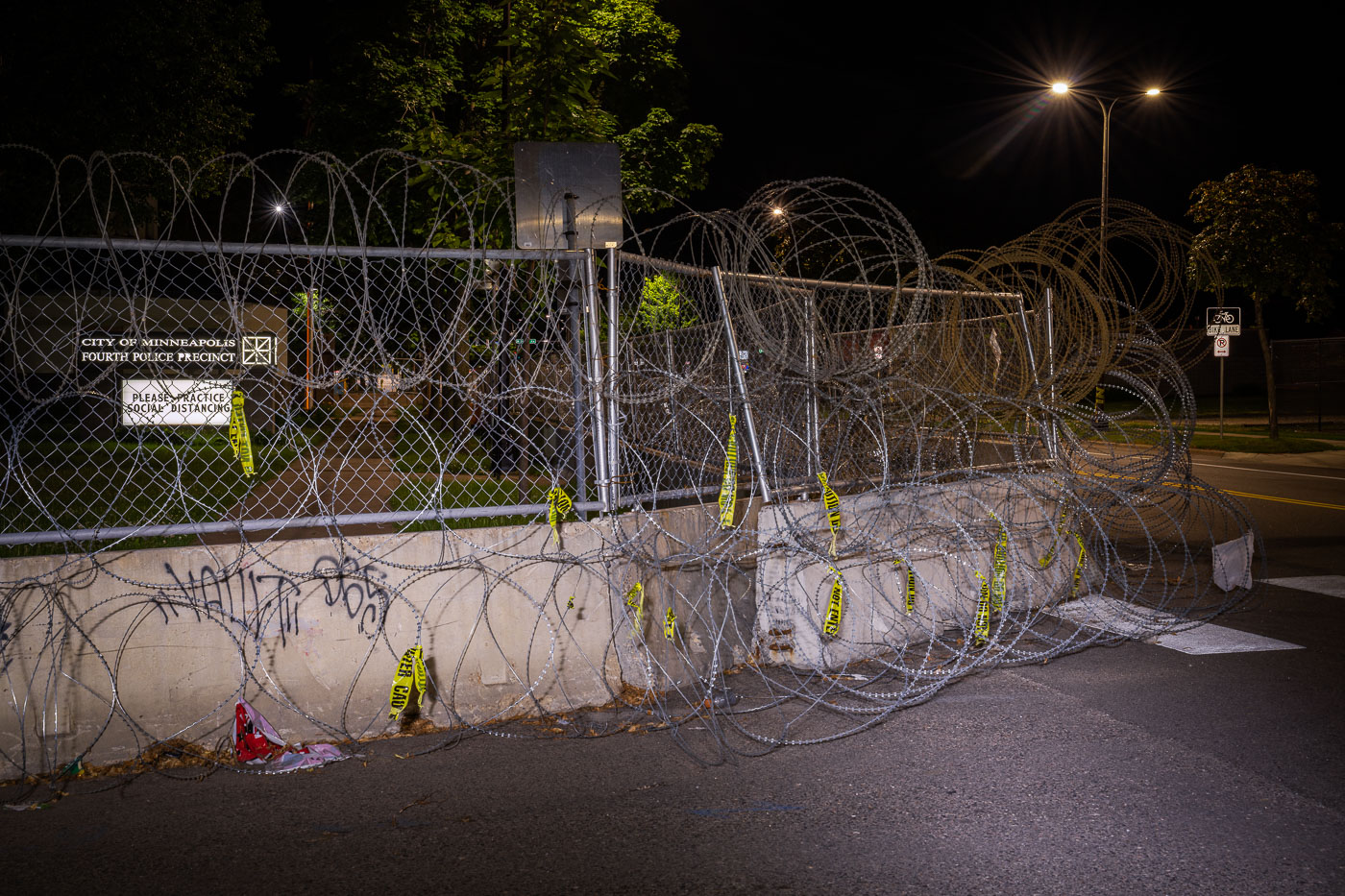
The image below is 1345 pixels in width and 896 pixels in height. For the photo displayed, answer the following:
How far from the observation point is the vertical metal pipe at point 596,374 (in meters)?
5.20

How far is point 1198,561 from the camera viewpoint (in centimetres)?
905

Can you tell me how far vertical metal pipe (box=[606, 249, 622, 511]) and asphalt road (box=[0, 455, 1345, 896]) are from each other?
4.35 feet

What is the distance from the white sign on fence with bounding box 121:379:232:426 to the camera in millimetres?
4723

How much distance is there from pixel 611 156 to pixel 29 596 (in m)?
3.69

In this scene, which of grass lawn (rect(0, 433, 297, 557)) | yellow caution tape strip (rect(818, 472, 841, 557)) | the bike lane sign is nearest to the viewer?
grass lawn (rect(0, 433, 297, 557))

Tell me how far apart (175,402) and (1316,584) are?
8.38 m

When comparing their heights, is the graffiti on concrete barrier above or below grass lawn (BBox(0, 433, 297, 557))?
below

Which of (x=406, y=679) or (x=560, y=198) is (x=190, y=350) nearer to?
(x=406, y=679)

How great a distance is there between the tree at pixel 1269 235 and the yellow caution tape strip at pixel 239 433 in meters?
21.5

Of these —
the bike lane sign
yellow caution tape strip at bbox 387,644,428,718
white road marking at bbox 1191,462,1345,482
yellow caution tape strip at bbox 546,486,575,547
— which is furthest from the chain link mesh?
the bike lane sign

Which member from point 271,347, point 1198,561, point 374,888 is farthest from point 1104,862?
point 1198,561

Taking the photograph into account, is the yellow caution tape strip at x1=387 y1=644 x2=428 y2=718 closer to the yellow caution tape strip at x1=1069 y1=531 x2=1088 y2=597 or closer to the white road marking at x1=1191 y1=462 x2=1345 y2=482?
the yellow caution tape strip at x1=1069 y1=531 x2=1088 y2=597

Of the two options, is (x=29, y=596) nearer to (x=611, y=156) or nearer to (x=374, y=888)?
(x=374, y=888)

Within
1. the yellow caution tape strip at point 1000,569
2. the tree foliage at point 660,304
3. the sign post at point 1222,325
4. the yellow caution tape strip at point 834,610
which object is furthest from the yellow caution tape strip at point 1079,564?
the sign post at point 1222,325
